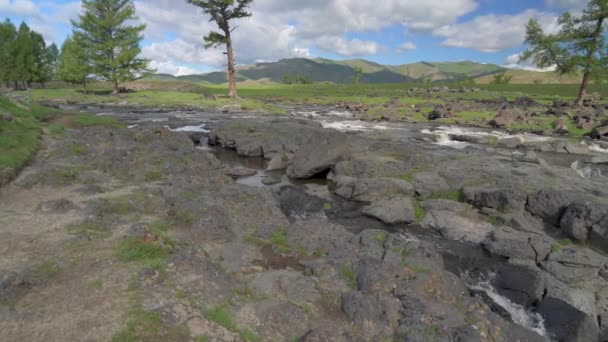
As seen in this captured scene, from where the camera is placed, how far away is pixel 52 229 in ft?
40.5

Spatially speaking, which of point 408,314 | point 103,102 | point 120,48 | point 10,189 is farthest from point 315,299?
point 120,48

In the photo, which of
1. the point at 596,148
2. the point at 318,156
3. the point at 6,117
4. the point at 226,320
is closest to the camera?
the point at 226,320

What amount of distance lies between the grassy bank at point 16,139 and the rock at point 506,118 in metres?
47.5

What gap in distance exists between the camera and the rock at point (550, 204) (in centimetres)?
1568

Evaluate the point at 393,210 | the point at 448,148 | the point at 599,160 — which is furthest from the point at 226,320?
the point at 599,160

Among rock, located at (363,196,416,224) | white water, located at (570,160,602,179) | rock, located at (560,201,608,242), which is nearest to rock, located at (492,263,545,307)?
rock, located at (560,201,608,242)

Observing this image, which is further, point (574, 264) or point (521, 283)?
point (574, 264)

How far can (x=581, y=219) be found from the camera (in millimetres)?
14359

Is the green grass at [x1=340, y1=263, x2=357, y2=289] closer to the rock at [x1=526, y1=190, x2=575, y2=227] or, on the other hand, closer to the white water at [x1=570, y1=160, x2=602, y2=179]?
the rock at [x1=526, y1=190, x2=575, y2=227]

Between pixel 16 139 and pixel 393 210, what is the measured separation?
840 inches

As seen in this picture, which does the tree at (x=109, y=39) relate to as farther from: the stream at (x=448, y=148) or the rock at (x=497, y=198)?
the rock at (x=497, y=198)

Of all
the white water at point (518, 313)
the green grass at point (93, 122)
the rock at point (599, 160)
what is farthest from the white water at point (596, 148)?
the green grass at point (93, 122)

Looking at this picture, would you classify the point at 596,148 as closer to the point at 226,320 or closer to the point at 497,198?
the point at 497,198

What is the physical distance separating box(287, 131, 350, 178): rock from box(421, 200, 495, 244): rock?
7.55 m
